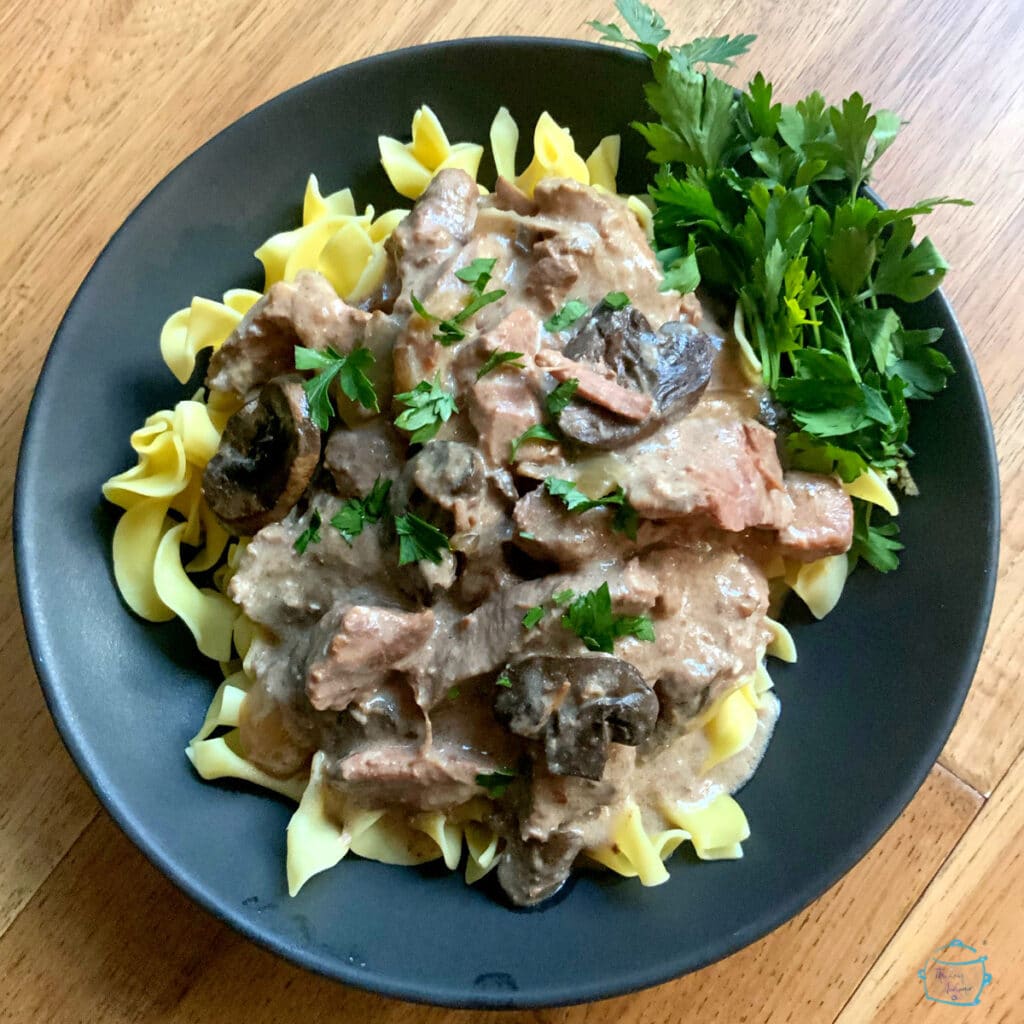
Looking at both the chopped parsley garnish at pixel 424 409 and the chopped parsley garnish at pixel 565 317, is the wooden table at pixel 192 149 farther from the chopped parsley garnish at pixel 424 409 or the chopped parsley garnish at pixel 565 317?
the chopped parsley garnish at pixel 424 409

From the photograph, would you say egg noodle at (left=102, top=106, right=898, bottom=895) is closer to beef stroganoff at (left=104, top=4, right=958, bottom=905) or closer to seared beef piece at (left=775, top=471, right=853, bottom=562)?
beef stroganoff at (left=104, top=4, right=958, bottom=905)

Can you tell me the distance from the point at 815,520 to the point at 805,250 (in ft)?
2.80

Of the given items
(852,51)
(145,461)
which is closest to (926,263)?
(852,51)

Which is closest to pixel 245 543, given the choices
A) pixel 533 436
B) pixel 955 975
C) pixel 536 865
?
pixel 533 436

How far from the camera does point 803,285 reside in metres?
2.79

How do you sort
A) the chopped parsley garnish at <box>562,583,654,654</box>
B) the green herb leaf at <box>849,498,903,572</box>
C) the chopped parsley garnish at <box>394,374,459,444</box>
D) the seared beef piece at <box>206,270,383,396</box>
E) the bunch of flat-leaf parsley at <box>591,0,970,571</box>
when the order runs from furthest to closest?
the green herb leaf at <box>849,498,903,572</box>
the seared beef piece at <box>206,270,383,396</box>
the bunch of flat-leaf parsley at <box>591,0,970,571</box>
the chopped parsley garnish at <box>394,374,459,444</box>
the chopped parsley garnish at <box>562,583,654,654</box>

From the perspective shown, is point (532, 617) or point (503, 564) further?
point (503, 564)

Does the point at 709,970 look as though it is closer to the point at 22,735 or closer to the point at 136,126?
the point at 22,735

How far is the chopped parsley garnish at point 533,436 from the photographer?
8.73 feet

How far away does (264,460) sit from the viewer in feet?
9.44

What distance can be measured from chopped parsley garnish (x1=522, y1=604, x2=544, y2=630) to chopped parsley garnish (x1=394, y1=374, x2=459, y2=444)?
0.58m

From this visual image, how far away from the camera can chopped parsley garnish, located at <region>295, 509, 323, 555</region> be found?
2814mm

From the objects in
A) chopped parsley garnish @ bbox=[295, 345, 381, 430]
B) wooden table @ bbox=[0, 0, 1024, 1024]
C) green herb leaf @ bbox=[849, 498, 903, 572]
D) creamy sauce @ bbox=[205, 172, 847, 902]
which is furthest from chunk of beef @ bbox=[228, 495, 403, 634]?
green herb leaf @ bbox=[849, 498, 903, 572]

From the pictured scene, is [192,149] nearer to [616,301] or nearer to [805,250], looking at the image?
[616,301]
